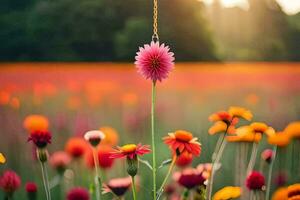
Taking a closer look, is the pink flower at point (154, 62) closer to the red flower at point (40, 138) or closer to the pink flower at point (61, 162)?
the red flower at point (40, 138)

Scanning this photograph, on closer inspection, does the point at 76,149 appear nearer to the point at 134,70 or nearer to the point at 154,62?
the point at 154,62

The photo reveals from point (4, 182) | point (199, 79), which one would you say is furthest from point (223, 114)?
point (199, 79)

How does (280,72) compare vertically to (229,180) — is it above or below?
above

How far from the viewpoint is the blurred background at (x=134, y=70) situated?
1862 millimetres

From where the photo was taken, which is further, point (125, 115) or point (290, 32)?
point (290, 32)

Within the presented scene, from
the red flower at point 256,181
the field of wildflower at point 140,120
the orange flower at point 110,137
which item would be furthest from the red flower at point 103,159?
the red flower at point 256,181

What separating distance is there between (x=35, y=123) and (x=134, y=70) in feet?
1.68

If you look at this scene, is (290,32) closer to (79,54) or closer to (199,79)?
(199,79)

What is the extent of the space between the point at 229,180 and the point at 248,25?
2.20ft

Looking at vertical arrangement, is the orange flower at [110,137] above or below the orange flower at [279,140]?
below

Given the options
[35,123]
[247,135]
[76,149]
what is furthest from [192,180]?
[35,123]

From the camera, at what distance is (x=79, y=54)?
85.7 inches

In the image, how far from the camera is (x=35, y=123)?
1668 mm

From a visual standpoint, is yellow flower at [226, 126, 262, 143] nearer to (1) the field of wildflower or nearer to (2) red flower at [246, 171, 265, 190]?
(1) the field of wildflower
